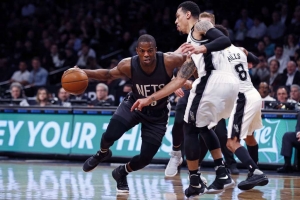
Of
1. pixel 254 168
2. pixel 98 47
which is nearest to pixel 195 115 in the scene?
pixel 254 168

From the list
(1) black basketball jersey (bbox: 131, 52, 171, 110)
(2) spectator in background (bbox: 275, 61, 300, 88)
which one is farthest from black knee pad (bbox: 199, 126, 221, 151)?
(2) spectator in background (bbox: 275, 61, 300, 88)

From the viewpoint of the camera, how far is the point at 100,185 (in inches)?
362

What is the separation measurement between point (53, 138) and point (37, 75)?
543 centimetres

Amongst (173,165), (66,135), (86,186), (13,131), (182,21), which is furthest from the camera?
(13,131)

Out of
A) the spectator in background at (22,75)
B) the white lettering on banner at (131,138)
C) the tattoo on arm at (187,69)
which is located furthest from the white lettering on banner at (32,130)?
the tattoo on arm at (187,69)

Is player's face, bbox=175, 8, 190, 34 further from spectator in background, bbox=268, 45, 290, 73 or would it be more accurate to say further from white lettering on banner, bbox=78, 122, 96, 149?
spectator in background, bbox=268, 45, 290, 73

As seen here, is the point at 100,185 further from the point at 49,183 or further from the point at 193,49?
the point at 193,49

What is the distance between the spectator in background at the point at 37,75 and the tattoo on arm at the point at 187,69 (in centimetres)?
1129

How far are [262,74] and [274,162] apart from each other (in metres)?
3.30

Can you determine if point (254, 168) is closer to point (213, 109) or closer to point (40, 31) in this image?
point (213, 109)

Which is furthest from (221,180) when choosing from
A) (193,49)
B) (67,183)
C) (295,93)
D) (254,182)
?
(295,93)

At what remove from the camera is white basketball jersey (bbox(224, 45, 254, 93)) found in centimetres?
912

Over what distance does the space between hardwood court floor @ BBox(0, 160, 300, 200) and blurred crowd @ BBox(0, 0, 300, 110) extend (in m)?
2.50

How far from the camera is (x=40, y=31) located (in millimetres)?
22188
